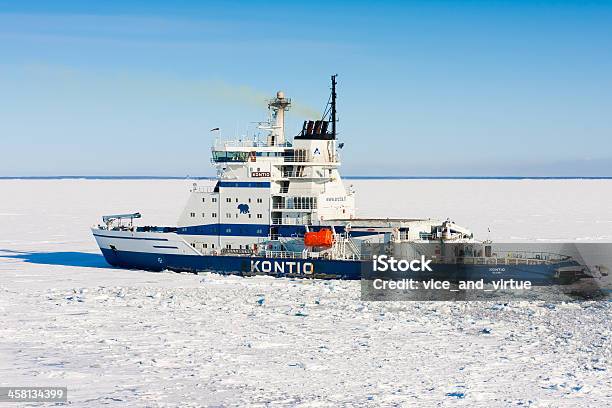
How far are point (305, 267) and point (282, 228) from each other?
2.48 meters

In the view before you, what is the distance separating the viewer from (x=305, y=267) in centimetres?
3170

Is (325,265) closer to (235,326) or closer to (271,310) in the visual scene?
(271,310)

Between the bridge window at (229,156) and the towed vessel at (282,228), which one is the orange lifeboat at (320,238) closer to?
the towed vessel at (282,228)

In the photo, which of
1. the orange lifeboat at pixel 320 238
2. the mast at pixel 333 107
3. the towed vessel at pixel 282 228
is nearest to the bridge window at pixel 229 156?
the towed vessel at pixel 282 228

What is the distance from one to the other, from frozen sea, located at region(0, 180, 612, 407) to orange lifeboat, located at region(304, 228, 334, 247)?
1.84 meters

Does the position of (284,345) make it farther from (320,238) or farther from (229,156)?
(229,156)

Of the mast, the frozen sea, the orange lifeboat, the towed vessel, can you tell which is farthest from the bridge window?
the frozen sea

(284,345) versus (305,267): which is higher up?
(305,267)

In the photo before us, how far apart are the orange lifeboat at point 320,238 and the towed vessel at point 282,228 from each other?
0.13ft

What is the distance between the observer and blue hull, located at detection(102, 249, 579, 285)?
2931 centimetres

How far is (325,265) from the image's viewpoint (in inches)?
1238

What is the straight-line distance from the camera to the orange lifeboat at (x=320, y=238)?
31500 mm

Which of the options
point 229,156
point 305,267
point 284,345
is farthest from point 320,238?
point 284,345

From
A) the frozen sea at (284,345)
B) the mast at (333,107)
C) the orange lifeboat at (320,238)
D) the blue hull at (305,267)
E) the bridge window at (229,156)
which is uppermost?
the mast at (333,107)
